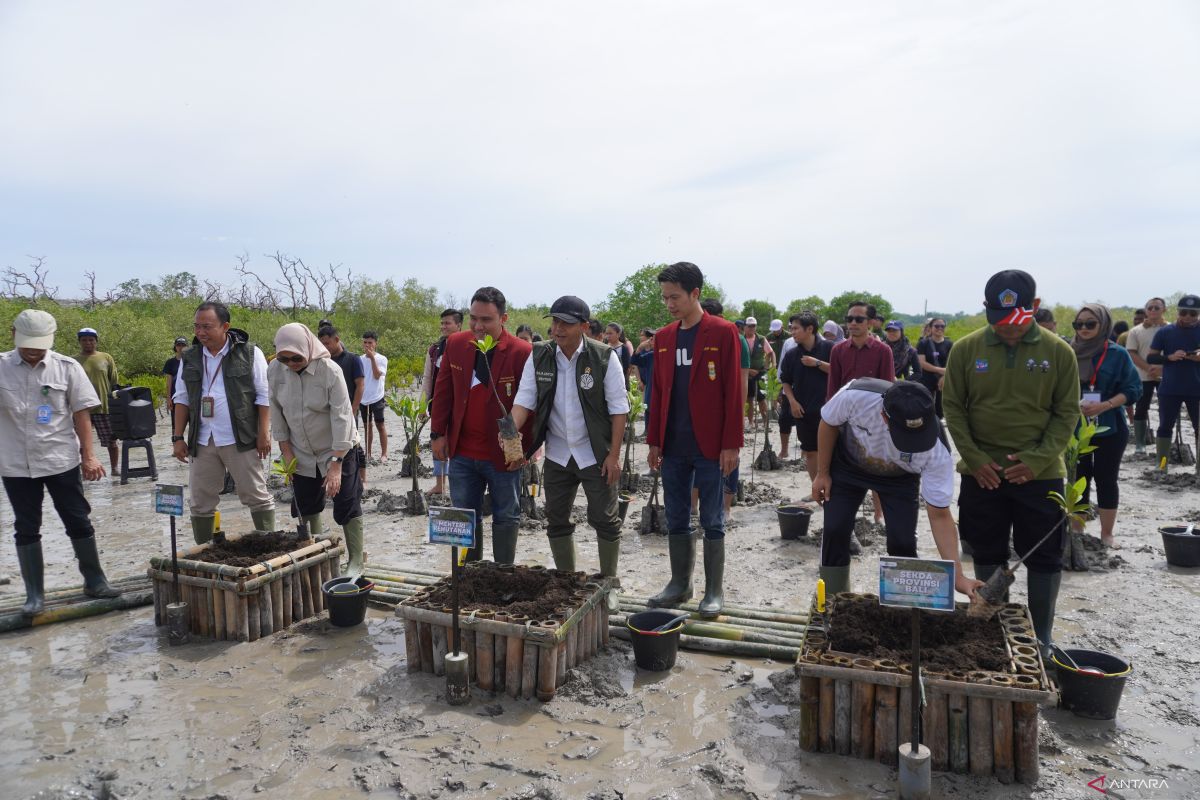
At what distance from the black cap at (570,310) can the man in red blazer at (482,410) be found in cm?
50

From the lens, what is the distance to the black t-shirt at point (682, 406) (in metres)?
4.87

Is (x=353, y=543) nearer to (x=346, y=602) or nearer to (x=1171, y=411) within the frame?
(x=346, y=602)

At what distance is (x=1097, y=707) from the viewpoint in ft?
11.8

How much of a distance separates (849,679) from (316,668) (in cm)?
310

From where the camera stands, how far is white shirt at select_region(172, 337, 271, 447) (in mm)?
5465

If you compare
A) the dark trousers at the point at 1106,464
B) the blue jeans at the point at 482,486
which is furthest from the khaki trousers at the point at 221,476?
the dark trousers at the point at 1106,464

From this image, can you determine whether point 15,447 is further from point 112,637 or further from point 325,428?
point 325,428

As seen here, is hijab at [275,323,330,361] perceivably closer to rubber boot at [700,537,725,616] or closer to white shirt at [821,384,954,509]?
rubber boot at [700,537,725,616]

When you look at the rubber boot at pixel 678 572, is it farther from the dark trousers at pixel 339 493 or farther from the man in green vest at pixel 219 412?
the man in green vest at pixel 219 412

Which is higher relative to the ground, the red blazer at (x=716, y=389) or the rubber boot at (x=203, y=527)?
the red blazer at (x=716, y=389)

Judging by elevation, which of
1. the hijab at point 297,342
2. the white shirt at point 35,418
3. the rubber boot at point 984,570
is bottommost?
the rubber boot at point 984,570

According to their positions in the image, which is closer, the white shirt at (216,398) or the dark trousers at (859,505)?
the dark trousers at (859,505)

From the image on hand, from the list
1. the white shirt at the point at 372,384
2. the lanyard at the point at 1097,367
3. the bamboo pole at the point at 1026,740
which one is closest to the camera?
the bamboo pole at the point at 1026,740

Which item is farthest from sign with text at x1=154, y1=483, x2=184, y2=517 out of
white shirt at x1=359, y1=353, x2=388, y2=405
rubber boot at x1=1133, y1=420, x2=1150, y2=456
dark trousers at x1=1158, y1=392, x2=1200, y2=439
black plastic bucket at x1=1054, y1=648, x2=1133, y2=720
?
rubber boot at x1=1133, y1=420, x2=1150, y2=456
